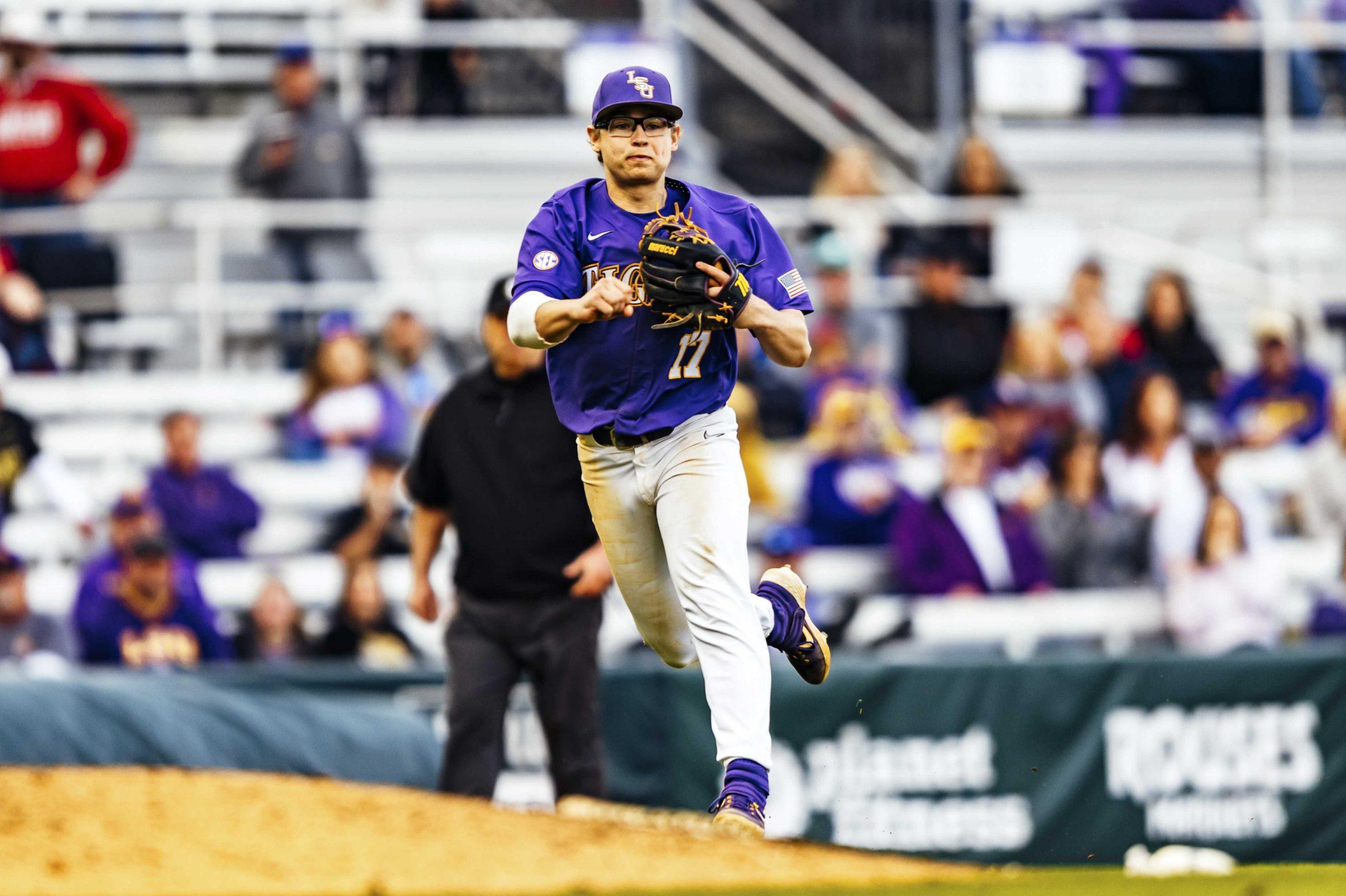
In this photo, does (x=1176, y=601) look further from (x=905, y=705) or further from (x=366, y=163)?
(x=366, y=163)

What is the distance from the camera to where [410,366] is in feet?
39.0

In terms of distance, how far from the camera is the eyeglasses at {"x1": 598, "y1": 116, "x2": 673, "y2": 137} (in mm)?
5398

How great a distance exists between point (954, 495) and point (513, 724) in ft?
9.50

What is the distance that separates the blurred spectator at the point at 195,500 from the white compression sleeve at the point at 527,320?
19.2 feet

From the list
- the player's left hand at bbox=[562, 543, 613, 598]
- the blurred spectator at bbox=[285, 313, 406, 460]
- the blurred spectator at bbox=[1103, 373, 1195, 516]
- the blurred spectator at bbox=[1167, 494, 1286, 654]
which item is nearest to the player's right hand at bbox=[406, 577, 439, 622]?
the player's left hand at bbox=[562, 543, 613, 598]

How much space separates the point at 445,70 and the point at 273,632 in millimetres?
5968

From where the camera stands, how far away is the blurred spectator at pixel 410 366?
462 inches

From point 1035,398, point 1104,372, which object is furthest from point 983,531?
point 1104,372

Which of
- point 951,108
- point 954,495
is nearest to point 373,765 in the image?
point 954,495

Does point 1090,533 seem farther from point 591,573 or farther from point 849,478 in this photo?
point 591,573

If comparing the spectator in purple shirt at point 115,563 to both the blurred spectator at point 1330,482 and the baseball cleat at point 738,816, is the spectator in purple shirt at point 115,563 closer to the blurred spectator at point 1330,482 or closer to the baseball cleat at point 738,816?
the baseball cleat at point 738,816

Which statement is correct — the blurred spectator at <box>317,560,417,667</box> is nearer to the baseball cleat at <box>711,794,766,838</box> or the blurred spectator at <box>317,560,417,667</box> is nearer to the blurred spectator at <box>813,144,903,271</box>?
the blurred spectator at <box>813,144,903,271</box>

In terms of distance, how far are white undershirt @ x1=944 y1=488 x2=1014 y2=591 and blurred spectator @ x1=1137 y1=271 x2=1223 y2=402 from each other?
251 cm

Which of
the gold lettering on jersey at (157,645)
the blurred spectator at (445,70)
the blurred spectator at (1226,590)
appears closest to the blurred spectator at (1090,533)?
the blurred spectator at (1226,590)
